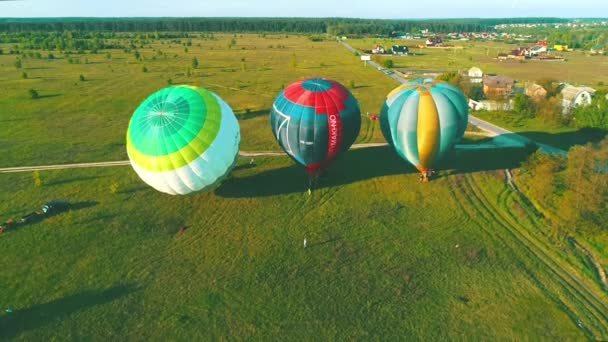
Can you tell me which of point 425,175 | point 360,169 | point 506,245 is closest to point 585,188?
point 506,245

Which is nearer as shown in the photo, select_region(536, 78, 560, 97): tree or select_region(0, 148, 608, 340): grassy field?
select_region(0, 148, 608, 340): grassy field

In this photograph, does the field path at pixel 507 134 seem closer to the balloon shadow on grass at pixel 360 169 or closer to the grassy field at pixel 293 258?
the balloon shadow on grass at pixel 360 169

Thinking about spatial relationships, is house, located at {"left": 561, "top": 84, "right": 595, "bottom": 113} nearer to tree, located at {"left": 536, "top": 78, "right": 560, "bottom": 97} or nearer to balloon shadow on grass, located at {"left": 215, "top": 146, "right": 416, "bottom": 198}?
tree, located at {"left": 536, "top": 78, "right": 560, "bottom": 97}

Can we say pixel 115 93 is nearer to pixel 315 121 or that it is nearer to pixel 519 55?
pixel 315 121

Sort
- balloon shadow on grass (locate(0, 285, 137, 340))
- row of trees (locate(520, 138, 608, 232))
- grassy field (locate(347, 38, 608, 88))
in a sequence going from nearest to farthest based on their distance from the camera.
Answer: balloon shadow on grass (locate(0, 285, 137, 340)) < row of trees (locate(520, 138, 608, 232)) < grassy field (locate(347, 38, 608, 88))

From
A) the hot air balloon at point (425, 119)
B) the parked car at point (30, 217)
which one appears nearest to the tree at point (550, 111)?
the hot air balloon at point (425, 119)

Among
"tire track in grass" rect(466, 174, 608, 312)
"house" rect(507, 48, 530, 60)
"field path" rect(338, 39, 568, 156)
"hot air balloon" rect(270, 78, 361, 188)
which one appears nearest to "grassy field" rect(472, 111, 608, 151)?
"field path" rect(338, 39, 568, 156)
